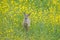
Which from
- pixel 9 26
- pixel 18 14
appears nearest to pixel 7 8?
pixel 18 14

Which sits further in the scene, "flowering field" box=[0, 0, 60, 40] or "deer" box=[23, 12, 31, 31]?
"deer" box=[23, 12, 31, 31]

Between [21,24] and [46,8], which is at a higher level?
[46,8]

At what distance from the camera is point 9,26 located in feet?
30.5

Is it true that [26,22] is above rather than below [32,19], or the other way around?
below

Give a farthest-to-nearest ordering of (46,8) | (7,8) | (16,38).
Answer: (46,8)
(7,8)
(16,38)

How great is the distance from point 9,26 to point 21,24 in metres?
0.59

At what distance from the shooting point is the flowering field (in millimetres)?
9100

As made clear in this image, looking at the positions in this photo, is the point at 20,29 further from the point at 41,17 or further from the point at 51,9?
the point at 51,9

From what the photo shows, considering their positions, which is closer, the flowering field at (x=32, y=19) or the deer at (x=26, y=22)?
the flowering field at (x=32, y=19)

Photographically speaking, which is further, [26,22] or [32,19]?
[32,19]

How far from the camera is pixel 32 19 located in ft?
32.6

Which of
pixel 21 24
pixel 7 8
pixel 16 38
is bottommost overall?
pixel 16 38

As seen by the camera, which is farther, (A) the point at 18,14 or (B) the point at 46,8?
(B) the point at 46,8

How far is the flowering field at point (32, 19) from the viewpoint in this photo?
9100 mm
